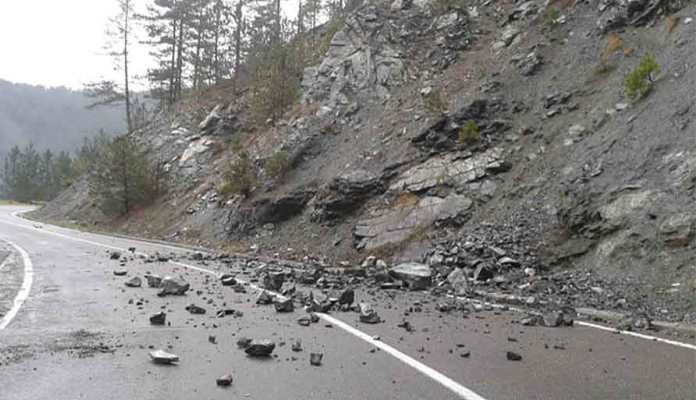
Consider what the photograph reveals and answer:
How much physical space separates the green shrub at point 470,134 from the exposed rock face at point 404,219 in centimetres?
228

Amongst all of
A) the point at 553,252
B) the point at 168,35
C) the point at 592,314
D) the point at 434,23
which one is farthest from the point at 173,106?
the point at 592,314

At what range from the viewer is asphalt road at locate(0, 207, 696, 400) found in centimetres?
499

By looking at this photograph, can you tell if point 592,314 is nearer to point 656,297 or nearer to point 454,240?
point 656,297

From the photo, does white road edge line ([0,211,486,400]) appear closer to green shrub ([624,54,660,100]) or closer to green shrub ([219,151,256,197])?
green shrub ([624,54,660,100])

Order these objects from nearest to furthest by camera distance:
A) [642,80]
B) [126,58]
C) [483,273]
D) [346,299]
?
[346,299]
[483,273]
[642,80]
[126,58]

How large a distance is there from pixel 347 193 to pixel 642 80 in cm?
911

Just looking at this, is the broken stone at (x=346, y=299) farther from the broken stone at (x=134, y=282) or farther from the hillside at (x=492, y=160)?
the broken stone at (x=134, y=282)

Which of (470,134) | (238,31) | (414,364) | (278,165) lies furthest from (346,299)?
(238,31)

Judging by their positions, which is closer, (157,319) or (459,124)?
(157,319)

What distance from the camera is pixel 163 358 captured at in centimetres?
585

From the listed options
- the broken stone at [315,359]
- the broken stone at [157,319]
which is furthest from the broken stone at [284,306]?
the broken stone at [315,359]

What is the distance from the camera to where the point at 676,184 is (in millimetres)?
11023

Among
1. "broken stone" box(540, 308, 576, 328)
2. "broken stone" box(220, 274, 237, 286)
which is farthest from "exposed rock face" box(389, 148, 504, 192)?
"broken stone" box(540, 308, 576, 328)

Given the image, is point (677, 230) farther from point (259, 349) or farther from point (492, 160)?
point (259, 349)
